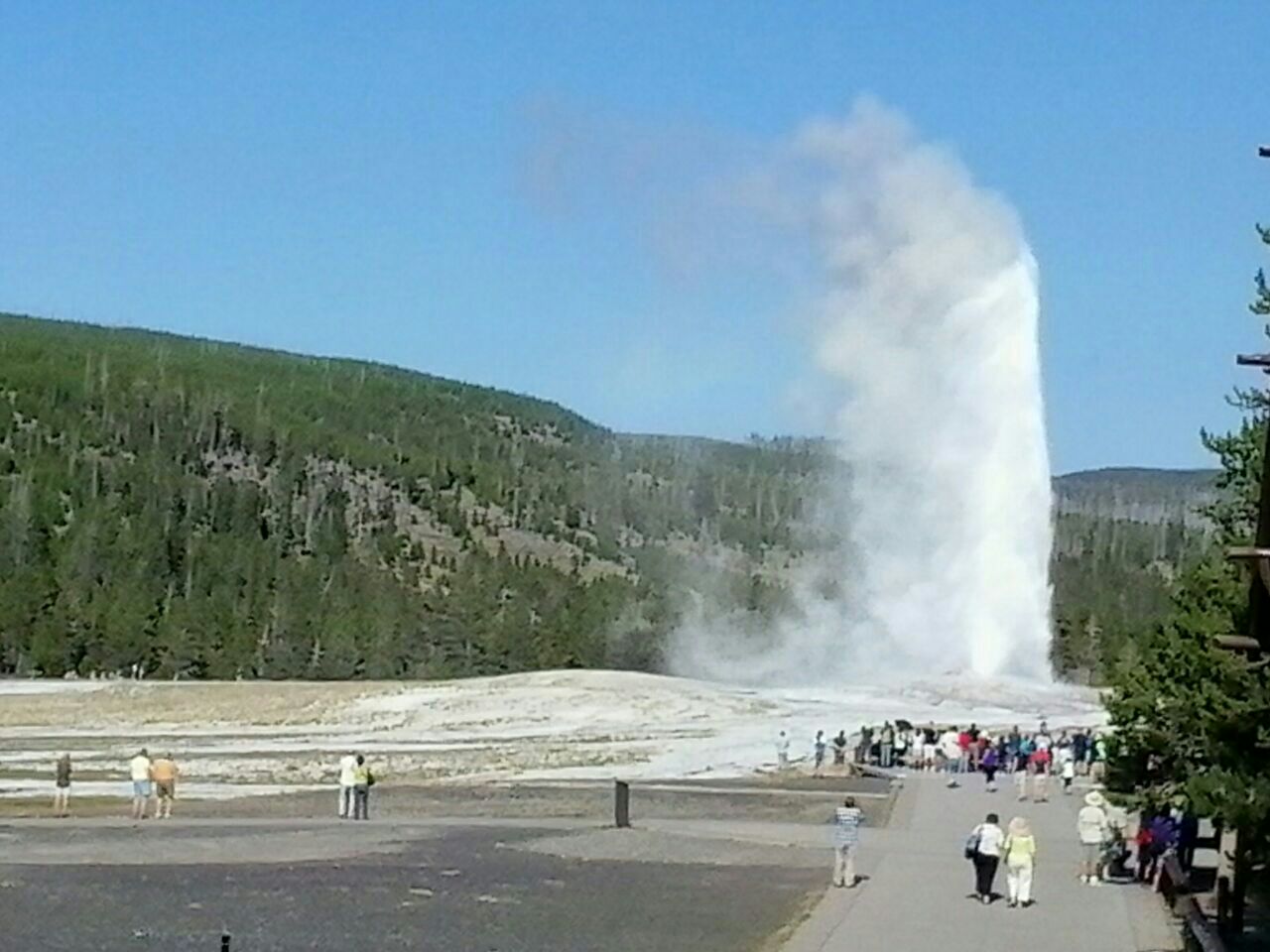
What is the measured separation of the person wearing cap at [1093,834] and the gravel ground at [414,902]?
3.53 m

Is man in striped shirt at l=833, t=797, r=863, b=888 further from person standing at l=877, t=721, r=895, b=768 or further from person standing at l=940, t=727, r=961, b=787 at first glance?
person standing at l=877, t=721, r=895, b=768

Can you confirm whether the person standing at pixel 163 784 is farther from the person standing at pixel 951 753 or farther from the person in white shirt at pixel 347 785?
the person standing at pixel 951 753

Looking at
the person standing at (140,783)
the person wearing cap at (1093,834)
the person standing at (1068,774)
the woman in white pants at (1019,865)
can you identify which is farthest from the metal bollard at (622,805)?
the person standing at (1068,774)

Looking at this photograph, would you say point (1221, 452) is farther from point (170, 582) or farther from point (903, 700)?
point (170, 582)

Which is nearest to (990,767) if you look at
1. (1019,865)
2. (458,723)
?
(1019,865)

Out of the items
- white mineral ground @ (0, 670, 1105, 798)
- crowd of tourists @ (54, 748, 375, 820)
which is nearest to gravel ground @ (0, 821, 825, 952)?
crowd of tourists @ (54, 748, 375, 820)

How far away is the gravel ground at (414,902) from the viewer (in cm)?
2320

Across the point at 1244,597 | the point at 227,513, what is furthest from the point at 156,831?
the point at 227,513

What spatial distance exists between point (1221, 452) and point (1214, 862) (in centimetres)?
964

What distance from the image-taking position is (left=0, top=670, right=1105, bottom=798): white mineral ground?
52.1 meters

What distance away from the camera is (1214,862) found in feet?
101

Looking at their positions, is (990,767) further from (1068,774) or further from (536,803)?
(536,803)

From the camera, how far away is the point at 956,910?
1012 inches

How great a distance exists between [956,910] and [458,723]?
152ft
